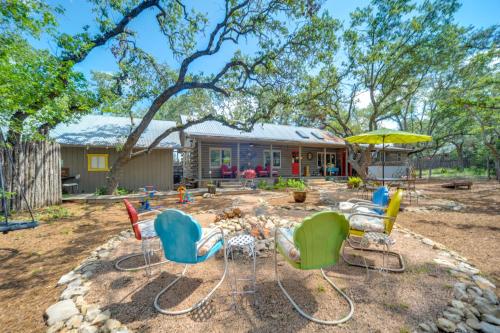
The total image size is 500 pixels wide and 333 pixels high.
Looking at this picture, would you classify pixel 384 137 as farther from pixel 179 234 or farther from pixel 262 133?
pixel 262 133

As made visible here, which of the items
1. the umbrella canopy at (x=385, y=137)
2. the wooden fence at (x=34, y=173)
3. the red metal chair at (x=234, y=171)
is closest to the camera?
the wooden fence at (x=34, y=173)

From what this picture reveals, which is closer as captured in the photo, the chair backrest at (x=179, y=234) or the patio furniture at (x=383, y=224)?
the chair backrest at (x=179, y=234)

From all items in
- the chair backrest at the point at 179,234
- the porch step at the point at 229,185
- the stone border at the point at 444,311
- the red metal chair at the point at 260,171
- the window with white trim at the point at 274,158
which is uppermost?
the window with white trim at the point at 274,158

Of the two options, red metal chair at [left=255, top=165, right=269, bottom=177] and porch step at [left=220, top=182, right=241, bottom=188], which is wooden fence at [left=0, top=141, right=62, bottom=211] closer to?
porch step at [left=220, top=182, right=241, bottom=188]

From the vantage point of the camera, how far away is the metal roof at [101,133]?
10.1 m

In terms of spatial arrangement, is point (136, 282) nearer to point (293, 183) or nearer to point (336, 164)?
point (293, 183)

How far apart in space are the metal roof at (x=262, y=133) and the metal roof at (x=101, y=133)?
157cm

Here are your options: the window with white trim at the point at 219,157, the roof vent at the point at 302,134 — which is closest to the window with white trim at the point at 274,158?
the roof vent at the point at 302,134

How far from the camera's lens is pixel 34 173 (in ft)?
20.7

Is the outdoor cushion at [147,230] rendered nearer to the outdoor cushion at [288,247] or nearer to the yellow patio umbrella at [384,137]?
the outdoor cushion at [288,247]

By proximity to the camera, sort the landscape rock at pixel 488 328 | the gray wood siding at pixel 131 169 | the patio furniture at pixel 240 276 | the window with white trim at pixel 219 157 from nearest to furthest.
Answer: the landscape rock at pixel 488 328
the patio furniture at pixel 240 276
the gray wood siding at pixel 131 169
the window with white trim at pixel 219 157

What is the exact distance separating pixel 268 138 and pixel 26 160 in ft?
35.1

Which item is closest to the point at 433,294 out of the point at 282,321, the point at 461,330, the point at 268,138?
the point at 461,330

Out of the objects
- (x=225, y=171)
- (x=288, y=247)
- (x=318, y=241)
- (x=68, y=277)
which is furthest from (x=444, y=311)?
(x=225, y=171)
